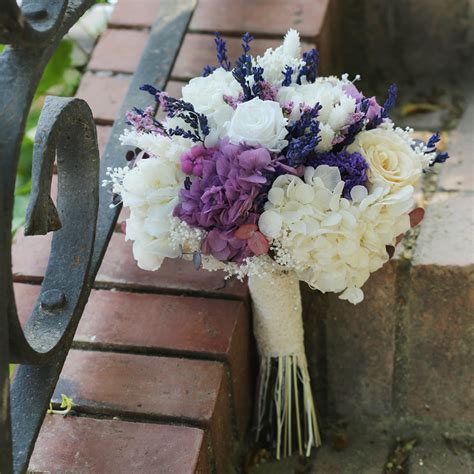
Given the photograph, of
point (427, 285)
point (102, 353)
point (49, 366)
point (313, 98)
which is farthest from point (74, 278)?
point (427, 285)

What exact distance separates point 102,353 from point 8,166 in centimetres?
62

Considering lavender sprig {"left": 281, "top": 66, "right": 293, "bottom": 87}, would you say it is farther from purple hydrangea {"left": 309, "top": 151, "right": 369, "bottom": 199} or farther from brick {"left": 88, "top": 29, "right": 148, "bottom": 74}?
brick {"left": 88, "top": 29, "right": 148, "bottom": 74}

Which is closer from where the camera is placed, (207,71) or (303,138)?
(303,138)

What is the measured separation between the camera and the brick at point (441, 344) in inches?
64.6

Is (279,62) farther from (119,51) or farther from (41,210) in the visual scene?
(119,51)

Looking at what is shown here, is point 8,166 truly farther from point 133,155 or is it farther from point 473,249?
point 473,249

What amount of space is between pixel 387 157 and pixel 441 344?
0.50 meters

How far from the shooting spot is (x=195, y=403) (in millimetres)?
1465

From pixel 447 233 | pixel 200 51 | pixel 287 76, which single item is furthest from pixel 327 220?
pixel 200 51

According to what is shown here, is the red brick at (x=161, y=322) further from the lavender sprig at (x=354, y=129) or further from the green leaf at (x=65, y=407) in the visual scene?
the lavender sprig at (x=354, y=129)

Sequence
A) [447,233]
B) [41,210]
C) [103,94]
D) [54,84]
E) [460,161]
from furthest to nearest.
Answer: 1. [54,84]
2. [103,94]
3. [460,161]
4. [447,233]
5. [41,210]

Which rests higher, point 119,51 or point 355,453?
point 119,51

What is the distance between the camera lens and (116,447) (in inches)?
55.2

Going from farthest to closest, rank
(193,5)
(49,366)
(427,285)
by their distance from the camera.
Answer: (193,5)
(427,285)
(49,366)
